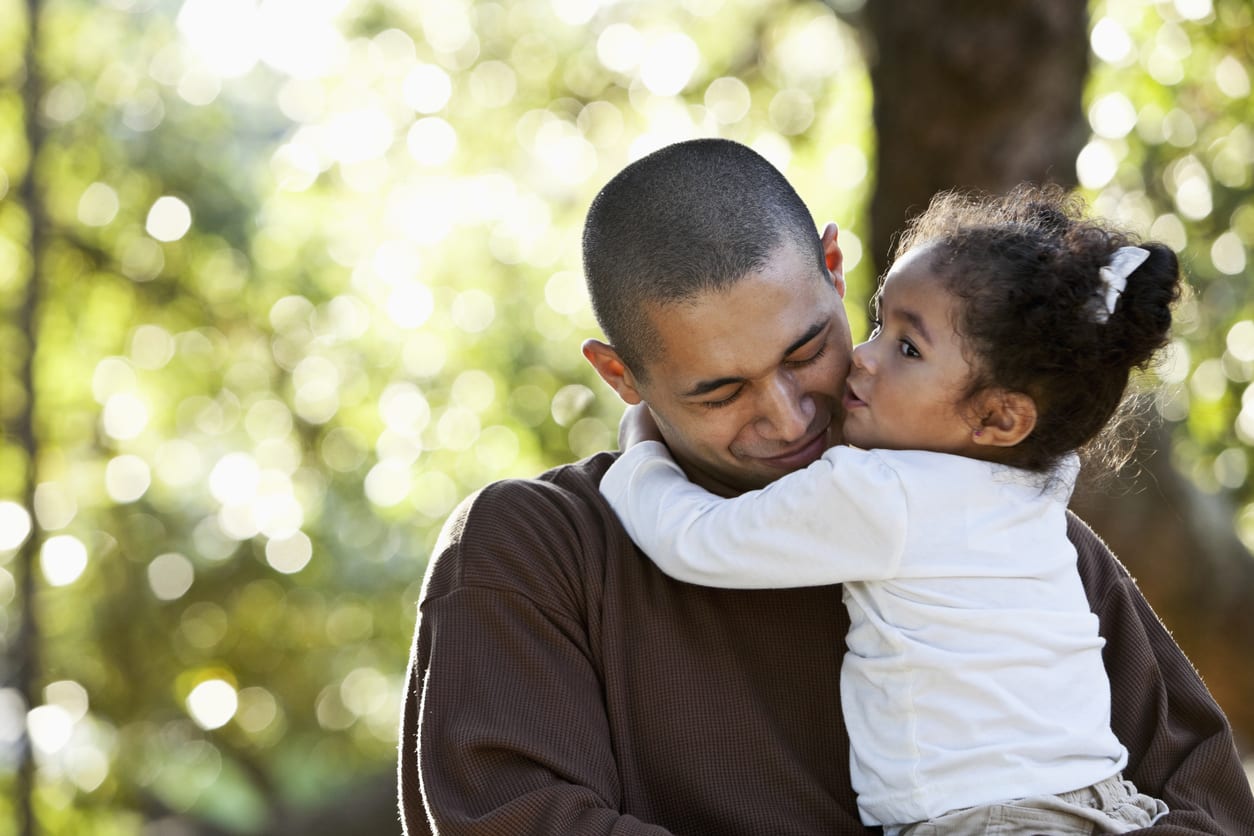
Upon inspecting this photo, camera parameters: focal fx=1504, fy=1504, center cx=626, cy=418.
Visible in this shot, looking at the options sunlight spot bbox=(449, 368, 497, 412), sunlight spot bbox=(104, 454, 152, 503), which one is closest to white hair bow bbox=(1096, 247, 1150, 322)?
sunlight spot bbox=(104, 454, 152, 503)

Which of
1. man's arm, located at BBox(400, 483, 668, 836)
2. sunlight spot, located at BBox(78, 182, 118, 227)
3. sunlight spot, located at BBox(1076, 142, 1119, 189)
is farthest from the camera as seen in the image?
sunlight spot, located at BBox(78, 182, 118, 227)

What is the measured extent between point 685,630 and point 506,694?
36cm

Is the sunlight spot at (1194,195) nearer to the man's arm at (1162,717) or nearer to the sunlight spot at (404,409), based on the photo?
the man's arm at (1162,717)

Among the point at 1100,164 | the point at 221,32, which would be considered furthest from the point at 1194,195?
the point at 221,32

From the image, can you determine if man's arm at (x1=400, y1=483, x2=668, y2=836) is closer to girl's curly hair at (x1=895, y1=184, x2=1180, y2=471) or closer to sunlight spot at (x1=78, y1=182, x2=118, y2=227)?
girl's curly hair at (x1=895, y1=184, x2=1180, y2=471)

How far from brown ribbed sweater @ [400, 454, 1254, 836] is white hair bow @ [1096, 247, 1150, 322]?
66 centimetres

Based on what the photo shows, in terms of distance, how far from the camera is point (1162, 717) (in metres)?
2.60

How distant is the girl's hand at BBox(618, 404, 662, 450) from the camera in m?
2.87

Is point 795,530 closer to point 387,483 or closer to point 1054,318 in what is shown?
point 1054,318

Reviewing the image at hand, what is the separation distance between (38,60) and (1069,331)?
23.1ft

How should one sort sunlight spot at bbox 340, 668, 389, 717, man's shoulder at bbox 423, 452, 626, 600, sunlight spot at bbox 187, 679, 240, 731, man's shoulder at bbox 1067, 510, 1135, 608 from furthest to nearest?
sunlight spot at bbox 340, 668, 389, 717 < sunlight spot at bbox 187, 679, 240, 731 < man's shoulder at bbox 1067, 510, 1135, 608 < man's shoulder at bbox 423, 452, 626, 600

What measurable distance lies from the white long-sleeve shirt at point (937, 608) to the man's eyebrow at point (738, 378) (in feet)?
0.83

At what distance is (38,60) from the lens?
26.2ft

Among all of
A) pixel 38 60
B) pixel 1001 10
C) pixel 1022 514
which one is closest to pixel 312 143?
pixel 38 60
